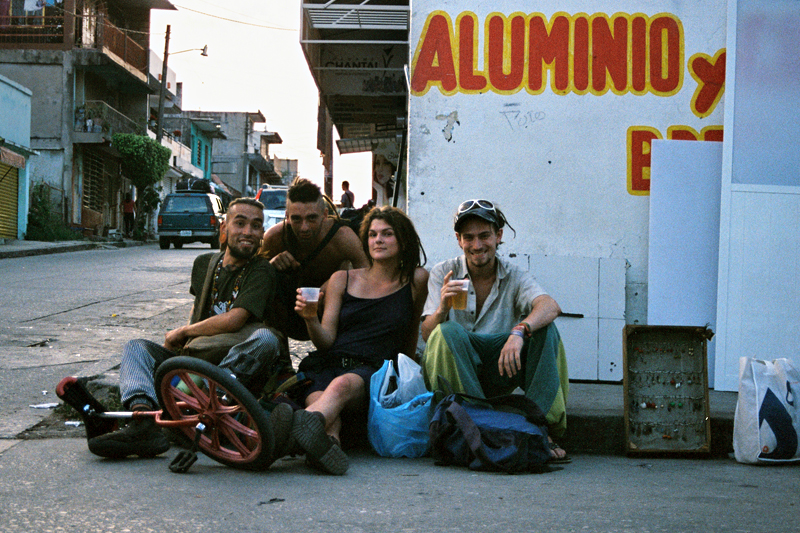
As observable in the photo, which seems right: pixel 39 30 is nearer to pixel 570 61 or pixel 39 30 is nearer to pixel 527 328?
pixel 570 61

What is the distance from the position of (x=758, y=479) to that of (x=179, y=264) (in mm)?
13941

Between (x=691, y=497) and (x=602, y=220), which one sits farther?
(x=602, y=220)

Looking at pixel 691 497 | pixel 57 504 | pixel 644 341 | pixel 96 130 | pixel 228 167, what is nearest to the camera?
pixel 57 504

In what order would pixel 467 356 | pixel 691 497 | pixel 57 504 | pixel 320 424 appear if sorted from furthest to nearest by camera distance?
pixel 467 356 < pixel 320 424 < pixel 691 497 < pixel 57 504

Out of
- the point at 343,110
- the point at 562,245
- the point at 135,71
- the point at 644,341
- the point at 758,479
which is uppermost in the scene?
the point at 135,71

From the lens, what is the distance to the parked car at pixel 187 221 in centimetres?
2347

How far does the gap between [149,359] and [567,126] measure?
338 cm

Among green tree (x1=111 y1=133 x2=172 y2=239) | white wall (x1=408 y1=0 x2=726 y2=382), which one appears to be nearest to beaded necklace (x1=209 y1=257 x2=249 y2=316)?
white wall (x1=408 y1=0 x2=726 y2=382)

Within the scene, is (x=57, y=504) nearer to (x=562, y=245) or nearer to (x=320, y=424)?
(x=320, y=424)

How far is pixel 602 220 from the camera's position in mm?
5777

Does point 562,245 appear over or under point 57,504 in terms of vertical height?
over

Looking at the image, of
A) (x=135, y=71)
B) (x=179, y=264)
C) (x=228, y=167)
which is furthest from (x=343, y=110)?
(x=228, y=167)

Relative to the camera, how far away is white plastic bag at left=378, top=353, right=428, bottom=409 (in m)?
4.02

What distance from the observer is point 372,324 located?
4.29 m
